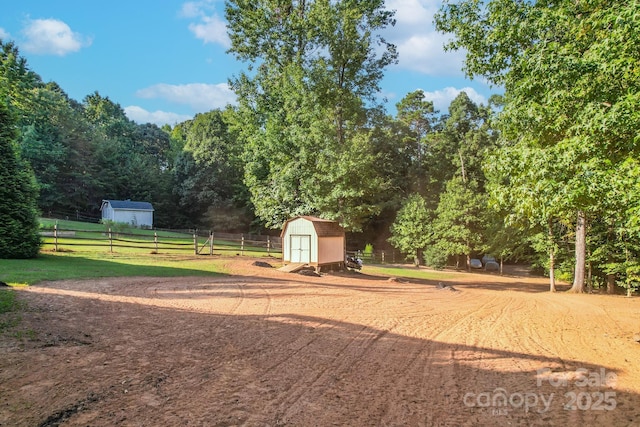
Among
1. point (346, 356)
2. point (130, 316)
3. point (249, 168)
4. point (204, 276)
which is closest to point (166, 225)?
point (249, 168)

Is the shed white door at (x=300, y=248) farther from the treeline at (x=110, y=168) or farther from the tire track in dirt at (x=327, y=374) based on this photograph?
the treeline at (x=110, y=168)

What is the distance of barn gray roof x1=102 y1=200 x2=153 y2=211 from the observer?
45.3 meters

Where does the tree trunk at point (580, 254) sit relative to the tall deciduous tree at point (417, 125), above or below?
below

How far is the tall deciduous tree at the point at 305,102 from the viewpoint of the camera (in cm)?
2298

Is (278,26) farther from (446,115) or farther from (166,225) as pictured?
(166,225)

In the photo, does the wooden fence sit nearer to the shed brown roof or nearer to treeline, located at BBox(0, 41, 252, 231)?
treeline, located at BBox(0, 41, 252, 231)

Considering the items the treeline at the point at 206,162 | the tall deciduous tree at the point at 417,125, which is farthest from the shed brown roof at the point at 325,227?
the tall deciduous tree at the point at 417,125

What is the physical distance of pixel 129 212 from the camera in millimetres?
45625

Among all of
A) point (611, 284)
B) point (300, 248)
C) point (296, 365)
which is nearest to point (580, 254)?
point (611, 284)

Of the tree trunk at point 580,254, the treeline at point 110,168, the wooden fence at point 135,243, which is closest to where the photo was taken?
the tree trunk at point 580,254

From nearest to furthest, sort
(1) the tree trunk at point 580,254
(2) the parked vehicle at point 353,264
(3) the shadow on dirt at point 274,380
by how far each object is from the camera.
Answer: (3) the shadow on dirt at point 274,380 → (1) the tree trunk at point 580,254 → (2) the parked vehicle at point 353,264

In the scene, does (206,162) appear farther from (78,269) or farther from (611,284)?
(611,284)

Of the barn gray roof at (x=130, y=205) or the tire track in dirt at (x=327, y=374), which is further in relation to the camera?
the barn gray roof at (x=130, y=205)

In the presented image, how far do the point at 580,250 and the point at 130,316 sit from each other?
19396 mm
